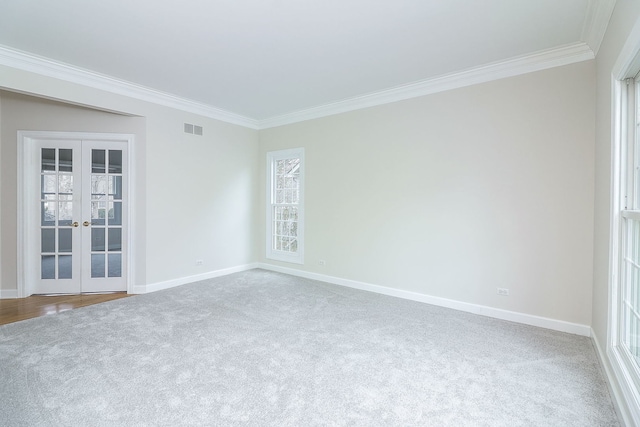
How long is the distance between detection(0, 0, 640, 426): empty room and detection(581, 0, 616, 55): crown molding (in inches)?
0.7

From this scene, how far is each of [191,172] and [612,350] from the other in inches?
202

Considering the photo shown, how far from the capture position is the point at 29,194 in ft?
13.4

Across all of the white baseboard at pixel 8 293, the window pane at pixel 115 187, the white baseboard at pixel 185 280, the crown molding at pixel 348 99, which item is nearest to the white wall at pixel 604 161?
the crown molding at pixel 348 99

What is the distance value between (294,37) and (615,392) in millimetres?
3600

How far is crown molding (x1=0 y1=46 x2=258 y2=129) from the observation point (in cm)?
312

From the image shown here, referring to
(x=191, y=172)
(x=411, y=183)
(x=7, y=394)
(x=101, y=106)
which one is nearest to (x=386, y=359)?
(x=411, y=183)

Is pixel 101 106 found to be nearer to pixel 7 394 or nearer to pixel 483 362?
pixel 7 394

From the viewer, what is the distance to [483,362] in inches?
94.3

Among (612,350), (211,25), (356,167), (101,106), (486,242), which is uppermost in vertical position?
(211,25)

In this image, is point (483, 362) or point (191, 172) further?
point (191, 172)

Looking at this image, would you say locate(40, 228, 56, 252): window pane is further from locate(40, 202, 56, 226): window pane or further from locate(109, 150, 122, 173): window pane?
locate(109, 150, 122, 173): window pane

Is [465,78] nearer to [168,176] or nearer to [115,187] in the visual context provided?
[168,176]

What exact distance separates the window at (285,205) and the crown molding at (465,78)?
85 cm

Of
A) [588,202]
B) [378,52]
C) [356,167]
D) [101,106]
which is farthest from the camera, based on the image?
[356,167]
